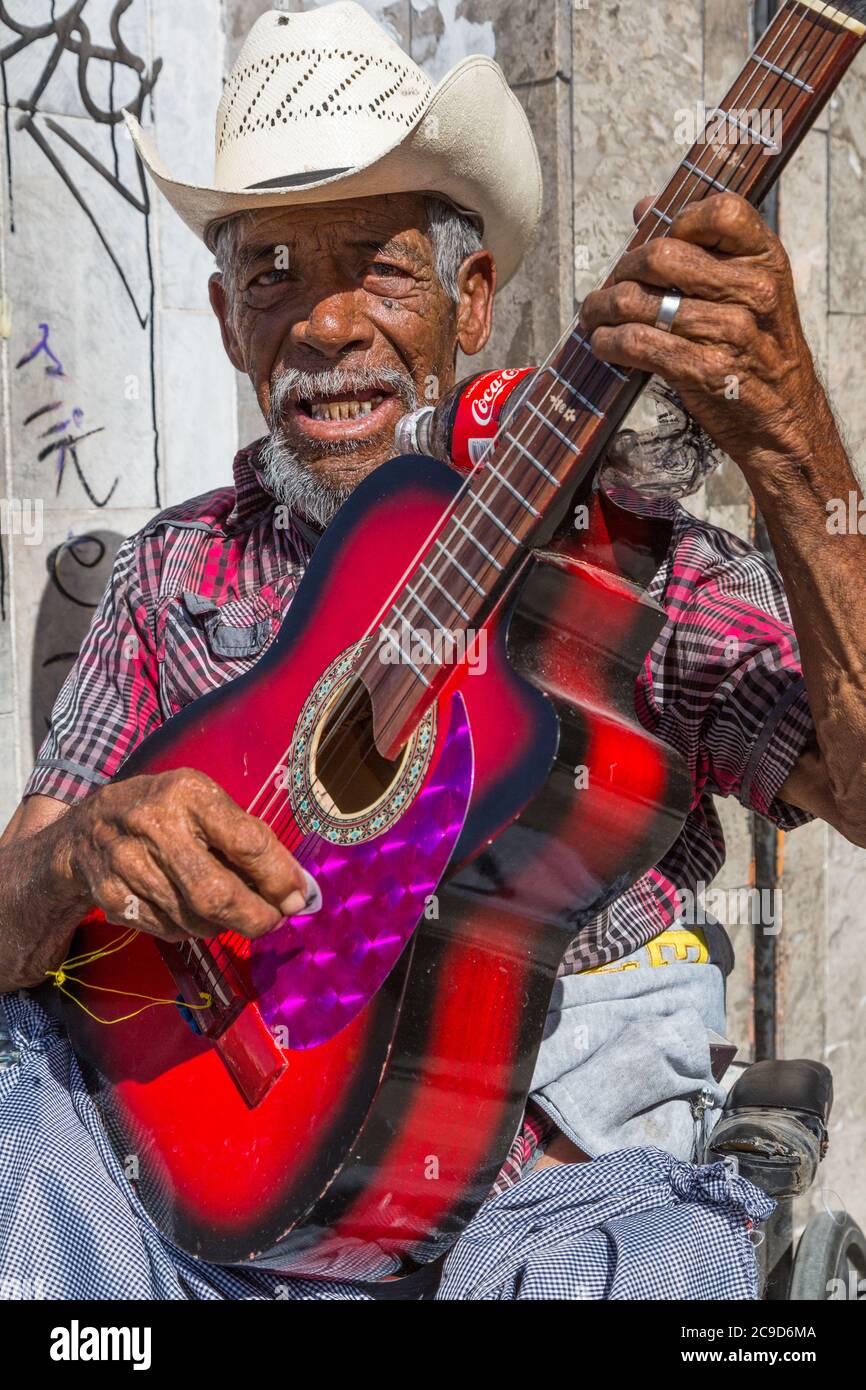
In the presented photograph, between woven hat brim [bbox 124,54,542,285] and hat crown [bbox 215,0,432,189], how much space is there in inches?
1.9

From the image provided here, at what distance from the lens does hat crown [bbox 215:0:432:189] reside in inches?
85.2

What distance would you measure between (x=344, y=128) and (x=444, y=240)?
241 millimetres

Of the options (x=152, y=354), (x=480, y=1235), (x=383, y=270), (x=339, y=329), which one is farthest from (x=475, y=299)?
(x=480, y=1235)

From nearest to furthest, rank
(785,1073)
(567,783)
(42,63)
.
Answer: (567,783)
(785,1073)
(42,63)

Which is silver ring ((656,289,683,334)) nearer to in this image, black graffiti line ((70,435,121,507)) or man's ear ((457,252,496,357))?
man's ear ((457,252,496,357))

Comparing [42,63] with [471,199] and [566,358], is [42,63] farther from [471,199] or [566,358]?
[566,358]

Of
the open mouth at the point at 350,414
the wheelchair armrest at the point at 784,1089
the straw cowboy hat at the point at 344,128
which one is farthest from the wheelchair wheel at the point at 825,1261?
the straw cowboy hat at the point at 344,128

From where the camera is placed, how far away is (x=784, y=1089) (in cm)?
204

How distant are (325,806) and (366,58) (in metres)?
1.32

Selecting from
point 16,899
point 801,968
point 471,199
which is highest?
point 471,199

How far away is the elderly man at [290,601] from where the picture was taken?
1.45m

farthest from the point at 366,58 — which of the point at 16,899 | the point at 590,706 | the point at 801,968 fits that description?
the point at 801,968

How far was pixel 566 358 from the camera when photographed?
1.51 metres

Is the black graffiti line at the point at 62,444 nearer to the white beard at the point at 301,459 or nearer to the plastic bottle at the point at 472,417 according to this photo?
the white beard at the point at 301,459
